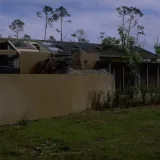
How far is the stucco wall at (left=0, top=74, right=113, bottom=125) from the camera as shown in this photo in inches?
423

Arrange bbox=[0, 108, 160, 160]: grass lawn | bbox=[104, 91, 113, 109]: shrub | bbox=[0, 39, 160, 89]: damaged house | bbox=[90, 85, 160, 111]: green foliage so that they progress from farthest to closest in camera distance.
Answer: bbox=[0, 39, 160, 89]: damaged house < bbox=[104, 91, 113, 109]: shrub < bbox=[90, 85, 160, 111]: green foliage < bbox=[0, 108, 160, 160]: grass lawn

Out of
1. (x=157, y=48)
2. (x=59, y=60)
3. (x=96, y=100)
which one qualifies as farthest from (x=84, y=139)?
(x=157, y=48)

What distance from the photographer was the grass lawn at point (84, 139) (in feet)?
24.5

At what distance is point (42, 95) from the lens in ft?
39.4

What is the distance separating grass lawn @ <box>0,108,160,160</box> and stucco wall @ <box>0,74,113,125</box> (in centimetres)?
43

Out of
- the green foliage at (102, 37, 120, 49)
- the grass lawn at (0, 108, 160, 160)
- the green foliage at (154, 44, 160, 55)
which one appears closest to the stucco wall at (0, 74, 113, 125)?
the grass lawn at (0, 108, 160, 160)

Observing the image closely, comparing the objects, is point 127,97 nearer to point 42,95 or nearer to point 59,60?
point 59,60

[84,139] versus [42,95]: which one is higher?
[42,95]

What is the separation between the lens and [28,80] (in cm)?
1151

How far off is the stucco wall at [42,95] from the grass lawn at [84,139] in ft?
1.42

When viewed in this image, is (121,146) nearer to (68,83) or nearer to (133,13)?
(68,83)

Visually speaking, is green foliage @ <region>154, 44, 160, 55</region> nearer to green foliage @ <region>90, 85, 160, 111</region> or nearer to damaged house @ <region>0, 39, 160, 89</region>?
damaged house @ <region>0, 39, 160, 89</region>

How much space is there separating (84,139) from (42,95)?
132 inches

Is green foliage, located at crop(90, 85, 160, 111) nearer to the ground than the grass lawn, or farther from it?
farther from it
